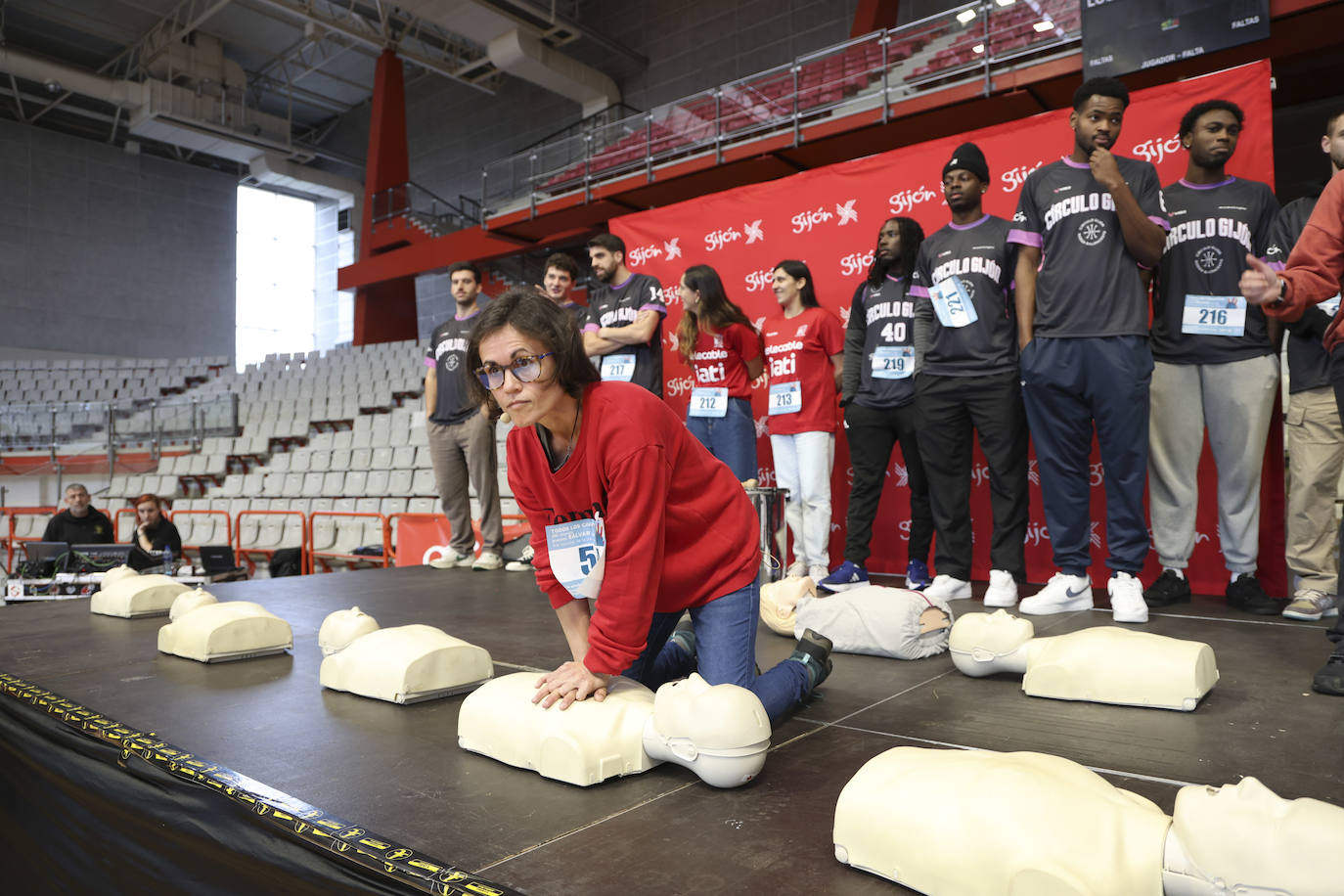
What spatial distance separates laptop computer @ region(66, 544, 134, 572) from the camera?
4996mm

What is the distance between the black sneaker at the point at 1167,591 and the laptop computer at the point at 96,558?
552cm

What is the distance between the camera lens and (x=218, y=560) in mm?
5691

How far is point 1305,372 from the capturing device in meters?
2.94

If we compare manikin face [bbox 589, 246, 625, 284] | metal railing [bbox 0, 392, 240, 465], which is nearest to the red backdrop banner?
manikin face [bbox 589, 246, 625, 284]

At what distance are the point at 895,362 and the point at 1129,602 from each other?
4.58 ft

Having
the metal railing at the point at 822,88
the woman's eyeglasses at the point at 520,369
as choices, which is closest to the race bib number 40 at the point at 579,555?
the woman's eyeglasses at the point at 520,369

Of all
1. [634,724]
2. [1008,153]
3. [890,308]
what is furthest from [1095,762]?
[1008,153]

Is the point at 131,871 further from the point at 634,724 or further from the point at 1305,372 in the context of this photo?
the point at 1305,372

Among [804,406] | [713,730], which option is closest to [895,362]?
[804,406]

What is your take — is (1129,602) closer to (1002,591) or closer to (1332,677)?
(1002,591)

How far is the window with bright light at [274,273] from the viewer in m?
20.1

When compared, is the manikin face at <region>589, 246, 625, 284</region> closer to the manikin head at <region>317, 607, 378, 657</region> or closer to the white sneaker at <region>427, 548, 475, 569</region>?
the white sneaker at <region>427, 548, 475, 569</region>

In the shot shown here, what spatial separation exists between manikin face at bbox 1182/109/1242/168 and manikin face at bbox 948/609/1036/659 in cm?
204

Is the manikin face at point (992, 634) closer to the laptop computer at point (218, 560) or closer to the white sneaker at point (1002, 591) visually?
the white sneaker at point (1002, 591)
